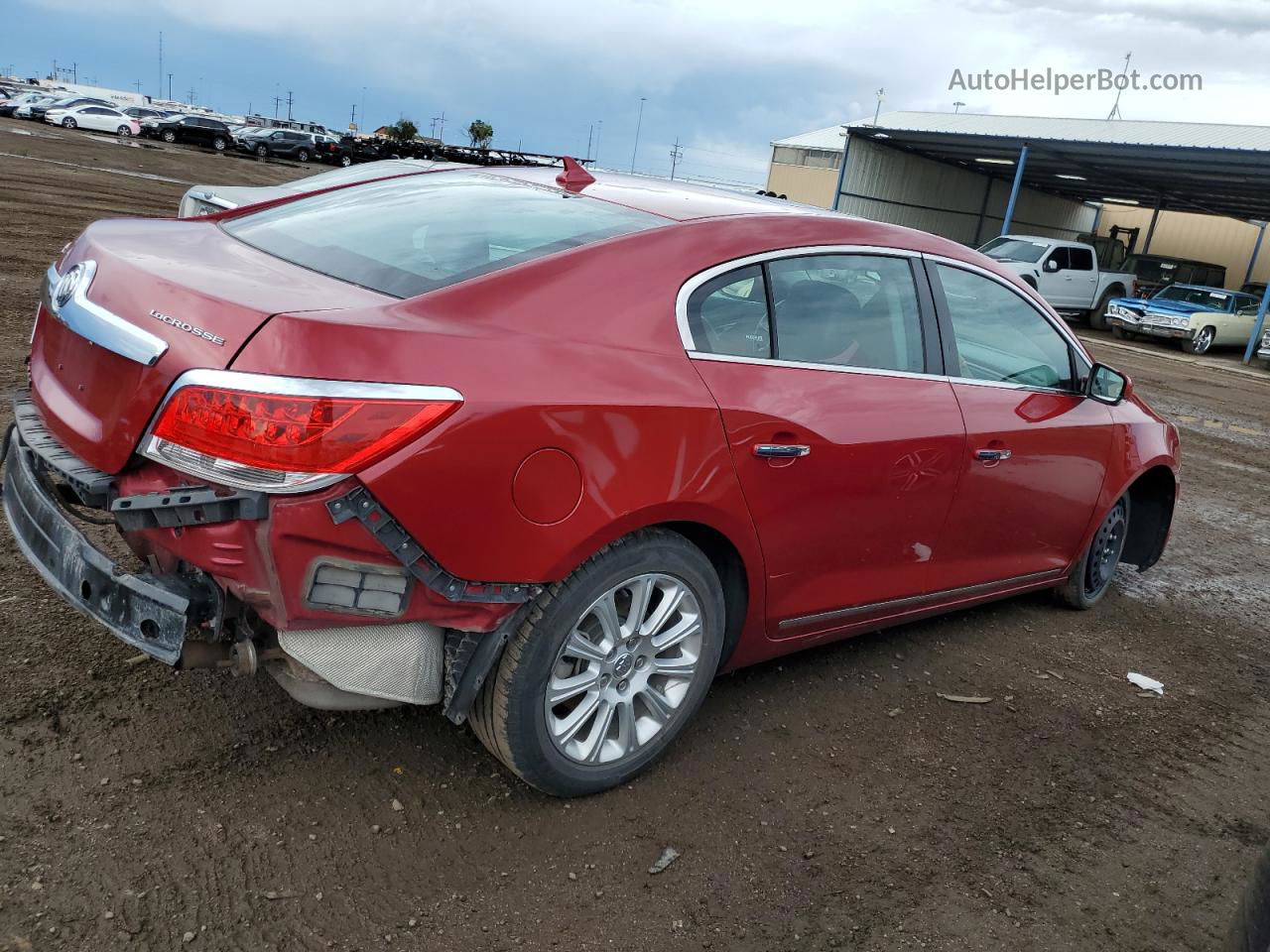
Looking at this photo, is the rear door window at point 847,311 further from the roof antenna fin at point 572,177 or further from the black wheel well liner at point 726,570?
the roof antenna fin at point 572,177

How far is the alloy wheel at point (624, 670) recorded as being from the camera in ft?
8.86

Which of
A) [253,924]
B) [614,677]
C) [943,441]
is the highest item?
[943,441]

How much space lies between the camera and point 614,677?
280 cm

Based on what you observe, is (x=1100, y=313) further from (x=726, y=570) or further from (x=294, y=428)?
(x=294, y=428)

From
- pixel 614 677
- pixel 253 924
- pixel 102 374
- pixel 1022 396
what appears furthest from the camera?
pixel 1022 396

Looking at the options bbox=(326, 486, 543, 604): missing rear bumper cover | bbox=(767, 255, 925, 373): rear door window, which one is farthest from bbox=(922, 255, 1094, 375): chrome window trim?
bbox=(326, 486, 543, 604): missing rear bumper cover

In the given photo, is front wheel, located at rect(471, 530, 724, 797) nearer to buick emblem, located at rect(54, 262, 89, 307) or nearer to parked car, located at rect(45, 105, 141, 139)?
buick emblem, located at rect(54, 262, 89, 307)

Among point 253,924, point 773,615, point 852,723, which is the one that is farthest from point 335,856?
point 852,723

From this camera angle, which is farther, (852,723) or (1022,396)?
(1022,396)

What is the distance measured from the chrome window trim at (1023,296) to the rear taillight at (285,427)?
7.31 feet

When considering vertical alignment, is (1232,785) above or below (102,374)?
below

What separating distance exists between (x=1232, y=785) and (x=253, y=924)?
3119 mm

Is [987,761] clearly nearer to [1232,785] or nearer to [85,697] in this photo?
[1232,785]

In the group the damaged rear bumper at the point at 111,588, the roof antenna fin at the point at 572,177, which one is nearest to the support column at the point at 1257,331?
the roof antenna fin at the point at 572,177
